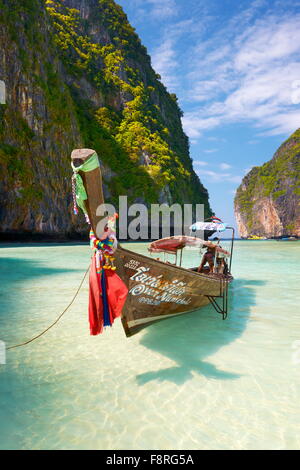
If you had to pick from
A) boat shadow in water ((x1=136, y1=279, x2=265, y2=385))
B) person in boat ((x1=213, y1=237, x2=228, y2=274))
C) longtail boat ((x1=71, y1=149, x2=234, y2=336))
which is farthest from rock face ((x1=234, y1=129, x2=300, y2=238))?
longtail boat ((x1=71, y1=149, x2=234, y2=336))

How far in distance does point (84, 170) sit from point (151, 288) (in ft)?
9.25

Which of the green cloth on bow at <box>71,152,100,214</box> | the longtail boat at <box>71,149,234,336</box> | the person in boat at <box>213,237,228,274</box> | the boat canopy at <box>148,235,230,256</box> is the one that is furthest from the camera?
the person in boat at <box>213,237,228,274</box>

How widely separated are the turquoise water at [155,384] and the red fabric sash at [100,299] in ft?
2.94

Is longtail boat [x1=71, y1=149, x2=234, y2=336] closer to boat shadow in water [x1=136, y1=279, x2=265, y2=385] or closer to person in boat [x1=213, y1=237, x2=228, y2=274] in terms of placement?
boat shadow in water [x1=136, y1=279, x2=265, y2=385]

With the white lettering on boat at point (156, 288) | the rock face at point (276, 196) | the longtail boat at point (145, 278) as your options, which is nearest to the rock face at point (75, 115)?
the longtail boat at point (145, 278)

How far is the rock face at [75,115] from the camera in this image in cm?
3447

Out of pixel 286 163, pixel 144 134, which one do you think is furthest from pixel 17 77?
pixel 286 163

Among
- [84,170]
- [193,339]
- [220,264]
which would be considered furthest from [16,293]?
[84,170]

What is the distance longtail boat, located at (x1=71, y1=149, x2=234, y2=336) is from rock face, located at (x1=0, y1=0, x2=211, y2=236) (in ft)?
99.0

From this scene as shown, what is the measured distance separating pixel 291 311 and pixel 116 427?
6.51 metres

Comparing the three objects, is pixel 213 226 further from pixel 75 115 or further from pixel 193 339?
pixel 75 115

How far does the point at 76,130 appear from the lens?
4512 cm

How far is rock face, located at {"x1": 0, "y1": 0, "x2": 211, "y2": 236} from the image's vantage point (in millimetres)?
34469

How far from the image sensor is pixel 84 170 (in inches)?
149
